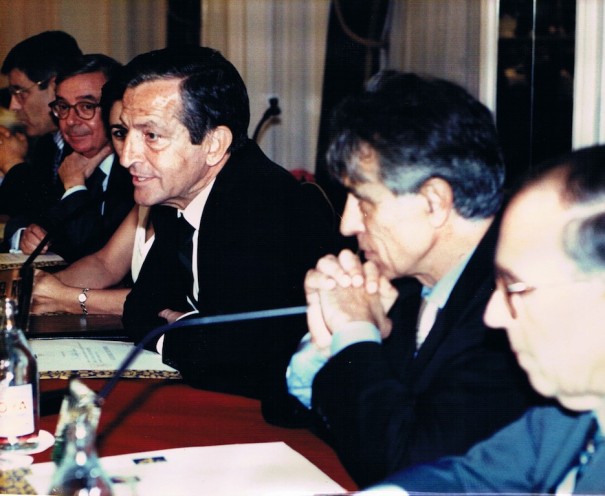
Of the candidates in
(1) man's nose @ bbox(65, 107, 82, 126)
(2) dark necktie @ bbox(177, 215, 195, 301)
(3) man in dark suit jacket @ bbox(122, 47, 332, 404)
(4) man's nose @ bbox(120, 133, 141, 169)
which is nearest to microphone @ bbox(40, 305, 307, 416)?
(3) man in dark suit jacket @ bbox(122, 47, 332, 404)

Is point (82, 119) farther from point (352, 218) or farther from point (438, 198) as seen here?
point (438, 198)

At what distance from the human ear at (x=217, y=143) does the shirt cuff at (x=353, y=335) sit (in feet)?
2.44

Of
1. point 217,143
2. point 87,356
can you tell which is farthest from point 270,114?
point 87,356

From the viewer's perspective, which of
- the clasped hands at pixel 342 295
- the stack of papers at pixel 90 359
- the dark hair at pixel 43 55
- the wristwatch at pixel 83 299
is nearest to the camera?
the clasped hands at pixel 342 295

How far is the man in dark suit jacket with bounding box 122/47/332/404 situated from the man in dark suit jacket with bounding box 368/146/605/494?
63cm

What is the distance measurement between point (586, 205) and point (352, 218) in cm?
41

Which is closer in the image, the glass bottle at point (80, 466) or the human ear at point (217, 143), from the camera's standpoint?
the glass bottle at point (80, 466)

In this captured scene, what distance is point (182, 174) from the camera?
5.62ft

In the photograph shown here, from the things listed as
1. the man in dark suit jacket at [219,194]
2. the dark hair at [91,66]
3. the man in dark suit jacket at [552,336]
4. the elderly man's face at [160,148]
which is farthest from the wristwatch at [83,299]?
the man in dark suit jacket at [552,336]

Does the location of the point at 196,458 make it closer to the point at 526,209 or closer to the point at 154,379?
the point at 154,379

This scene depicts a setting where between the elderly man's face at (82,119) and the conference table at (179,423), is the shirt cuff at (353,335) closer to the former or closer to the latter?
the conference table at (179,423)

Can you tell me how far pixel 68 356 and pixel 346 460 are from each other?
644mm

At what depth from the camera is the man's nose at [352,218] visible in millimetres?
1141

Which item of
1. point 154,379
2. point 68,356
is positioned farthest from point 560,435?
point 68,356
